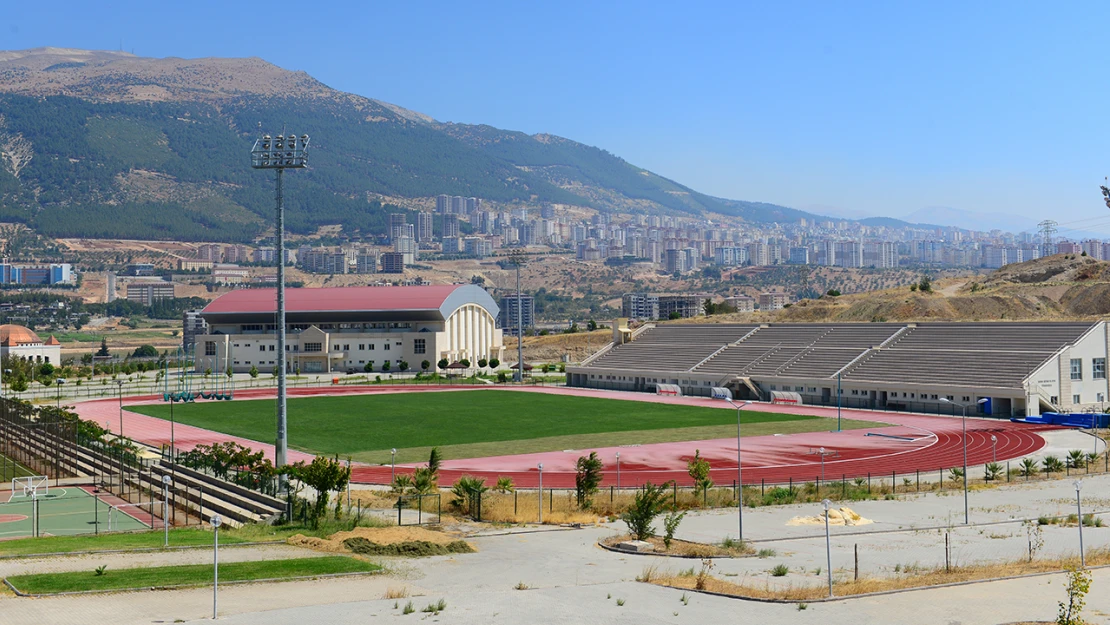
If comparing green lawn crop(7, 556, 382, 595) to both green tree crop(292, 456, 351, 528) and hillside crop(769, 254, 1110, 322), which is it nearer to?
green tree crop(292, 456, 351, 528)

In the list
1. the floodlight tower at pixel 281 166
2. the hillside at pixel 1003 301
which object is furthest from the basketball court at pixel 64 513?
the hillside at pixel 1003 301

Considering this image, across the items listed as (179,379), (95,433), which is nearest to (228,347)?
(179,379)

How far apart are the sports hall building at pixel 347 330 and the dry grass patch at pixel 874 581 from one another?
9511 centimetres

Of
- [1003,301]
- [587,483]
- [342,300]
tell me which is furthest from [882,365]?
[342,300]

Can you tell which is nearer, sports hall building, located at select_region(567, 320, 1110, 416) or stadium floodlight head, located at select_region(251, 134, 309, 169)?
stadium floodlight head, located at select_region(251, 134, 309, 169)

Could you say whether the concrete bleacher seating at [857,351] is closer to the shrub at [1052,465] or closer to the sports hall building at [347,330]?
the sports hall building at [347,330]

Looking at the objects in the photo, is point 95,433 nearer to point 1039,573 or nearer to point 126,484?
point 126,484

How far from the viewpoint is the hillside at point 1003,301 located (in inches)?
4385

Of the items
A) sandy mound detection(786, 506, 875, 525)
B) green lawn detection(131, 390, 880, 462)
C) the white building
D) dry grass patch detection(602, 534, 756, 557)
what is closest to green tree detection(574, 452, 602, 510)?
dry grass patch detection(602, 534, 756, 557)

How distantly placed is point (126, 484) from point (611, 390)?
60330 millimetres

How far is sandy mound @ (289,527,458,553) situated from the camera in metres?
28.5

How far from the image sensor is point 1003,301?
370 ft

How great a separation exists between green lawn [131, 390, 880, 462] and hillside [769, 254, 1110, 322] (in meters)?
47.1

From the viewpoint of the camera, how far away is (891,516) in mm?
33938
